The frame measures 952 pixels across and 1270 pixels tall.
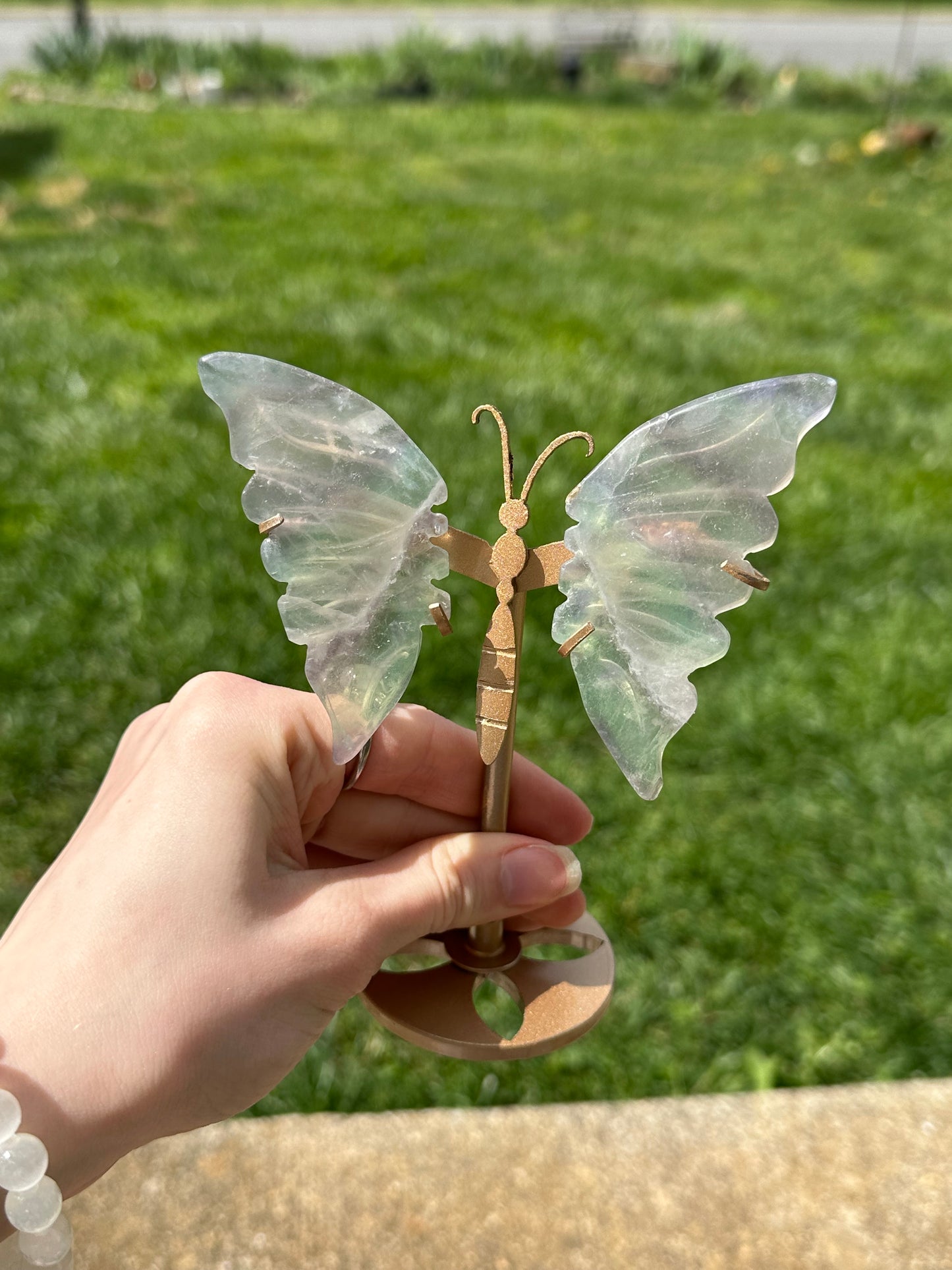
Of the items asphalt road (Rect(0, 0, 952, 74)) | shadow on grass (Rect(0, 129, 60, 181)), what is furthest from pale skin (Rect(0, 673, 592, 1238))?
asphalt road (Rect(0, 0, 952, 74))

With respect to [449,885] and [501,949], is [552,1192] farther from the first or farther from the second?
[449,885]

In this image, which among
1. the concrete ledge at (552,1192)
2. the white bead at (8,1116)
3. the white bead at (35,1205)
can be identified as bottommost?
the concrete ledge at (552,1192)

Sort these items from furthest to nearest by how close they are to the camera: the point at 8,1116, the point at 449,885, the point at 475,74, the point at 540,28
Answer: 1. the point at 540,28
2. the point at 475,74
3. the point at 449,885
4. the point at 8,1116

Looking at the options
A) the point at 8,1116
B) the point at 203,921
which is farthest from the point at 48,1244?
the point at 203,921

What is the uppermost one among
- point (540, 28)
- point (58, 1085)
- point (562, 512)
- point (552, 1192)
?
point (58, 1085)

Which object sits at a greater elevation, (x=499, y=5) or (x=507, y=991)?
(x=499, y=5)

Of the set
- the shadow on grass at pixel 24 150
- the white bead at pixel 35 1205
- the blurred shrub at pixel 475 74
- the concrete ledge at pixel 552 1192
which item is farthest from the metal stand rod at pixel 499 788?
the blurred shrub at pixel 475 74

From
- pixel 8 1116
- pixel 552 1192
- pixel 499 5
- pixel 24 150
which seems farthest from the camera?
pixel 499 5

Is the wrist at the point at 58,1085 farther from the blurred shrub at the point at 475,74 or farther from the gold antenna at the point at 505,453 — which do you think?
the blurred shrub at the point at 475,74
